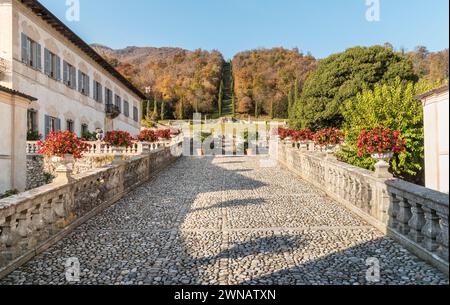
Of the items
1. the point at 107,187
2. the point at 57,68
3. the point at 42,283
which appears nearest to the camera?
the point at 42,283

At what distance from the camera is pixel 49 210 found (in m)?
5.44

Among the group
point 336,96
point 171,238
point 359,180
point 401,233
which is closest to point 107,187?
point 171,238

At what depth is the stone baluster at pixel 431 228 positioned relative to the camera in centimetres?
425

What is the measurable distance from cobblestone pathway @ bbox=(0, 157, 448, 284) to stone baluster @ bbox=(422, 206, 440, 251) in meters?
0.27

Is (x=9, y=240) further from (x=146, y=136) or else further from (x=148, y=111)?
(x=148, y=111)

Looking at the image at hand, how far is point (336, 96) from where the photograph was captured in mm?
32656

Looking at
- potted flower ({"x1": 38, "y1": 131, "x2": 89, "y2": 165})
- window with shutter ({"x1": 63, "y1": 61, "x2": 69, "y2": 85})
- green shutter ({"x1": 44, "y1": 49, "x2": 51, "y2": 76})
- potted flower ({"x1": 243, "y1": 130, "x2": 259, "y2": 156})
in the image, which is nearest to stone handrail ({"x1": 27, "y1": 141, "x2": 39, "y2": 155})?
green shutter ({"x1": 44, "y1": 49, "x2": 51, "y2": 76})

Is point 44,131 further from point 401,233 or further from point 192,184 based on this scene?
point 401,233

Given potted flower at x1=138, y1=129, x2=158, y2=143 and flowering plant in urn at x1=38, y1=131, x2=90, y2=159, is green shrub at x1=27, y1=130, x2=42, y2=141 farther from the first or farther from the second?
flowering plant in urn at x1=38, y1=131, x2=90, y2=159

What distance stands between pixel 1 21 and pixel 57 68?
4.95 metres

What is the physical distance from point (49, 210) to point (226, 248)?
9.05 feet

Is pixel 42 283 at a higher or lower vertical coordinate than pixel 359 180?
lower

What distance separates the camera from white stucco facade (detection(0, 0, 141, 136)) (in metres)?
17.0
